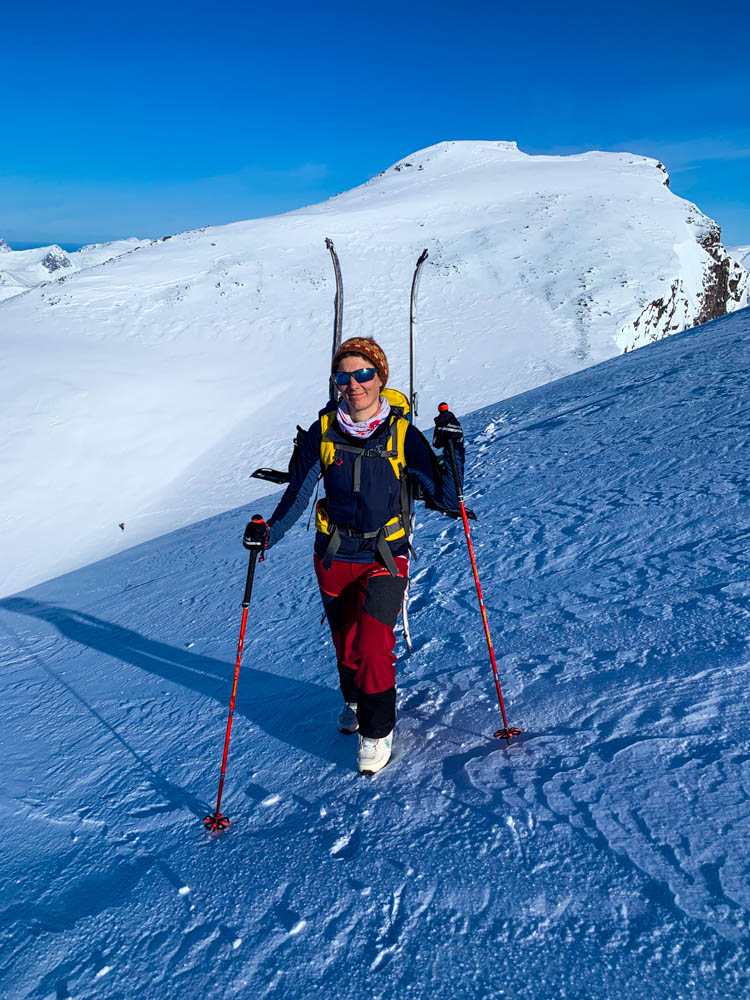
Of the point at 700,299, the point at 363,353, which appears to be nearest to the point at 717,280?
the point at 700,299

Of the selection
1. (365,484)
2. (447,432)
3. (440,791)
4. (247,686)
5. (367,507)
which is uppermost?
(447,432)

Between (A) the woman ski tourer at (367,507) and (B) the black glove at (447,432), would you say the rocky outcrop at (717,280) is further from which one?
(A) the woman ski tourer at (367,507)

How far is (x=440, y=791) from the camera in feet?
10.2

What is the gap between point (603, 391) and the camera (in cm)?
1113

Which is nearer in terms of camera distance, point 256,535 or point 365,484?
point 365,484

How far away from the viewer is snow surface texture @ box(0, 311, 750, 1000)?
2.34 m

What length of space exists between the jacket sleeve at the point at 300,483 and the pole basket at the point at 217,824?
1.36 metres

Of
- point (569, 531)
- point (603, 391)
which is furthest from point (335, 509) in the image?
point (603, 391)

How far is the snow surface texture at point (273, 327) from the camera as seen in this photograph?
599 inches

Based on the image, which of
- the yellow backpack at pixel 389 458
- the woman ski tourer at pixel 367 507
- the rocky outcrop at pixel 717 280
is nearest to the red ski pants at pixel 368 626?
the woman ski tourer at pixel 367 507

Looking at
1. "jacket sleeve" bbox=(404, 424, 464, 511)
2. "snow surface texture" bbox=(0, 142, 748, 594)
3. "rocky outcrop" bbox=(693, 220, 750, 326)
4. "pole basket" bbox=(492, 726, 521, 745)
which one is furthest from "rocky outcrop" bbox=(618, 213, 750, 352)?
"pole basket" bbox=(492, 726, 521, 745)

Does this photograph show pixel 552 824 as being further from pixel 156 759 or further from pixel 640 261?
pixel 640 261

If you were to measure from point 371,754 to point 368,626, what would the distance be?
69 cm

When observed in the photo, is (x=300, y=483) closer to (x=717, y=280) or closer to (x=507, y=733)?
(x=507, y=733)
